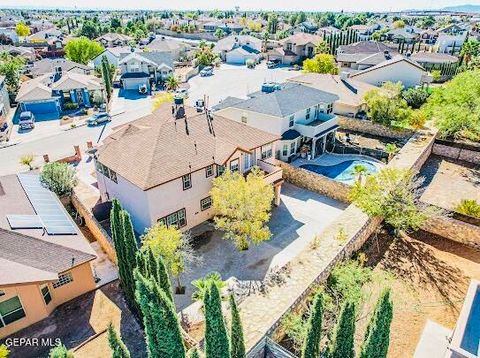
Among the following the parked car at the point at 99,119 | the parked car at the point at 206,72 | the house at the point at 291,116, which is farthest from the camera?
the parked car at the point at 206,72

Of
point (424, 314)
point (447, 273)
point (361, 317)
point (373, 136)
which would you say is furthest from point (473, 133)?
point (361, 317)

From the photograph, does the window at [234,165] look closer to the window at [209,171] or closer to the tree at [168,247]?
the window at [209,171]

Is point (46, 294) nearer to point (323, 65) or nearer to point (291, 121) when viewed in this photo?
point (291, 121)

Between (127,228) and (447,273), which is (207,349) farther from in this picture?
(447,273)

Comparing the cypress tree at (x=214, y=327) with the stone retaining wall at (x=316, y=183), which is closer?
the cypress tree at (x=214, y=327)

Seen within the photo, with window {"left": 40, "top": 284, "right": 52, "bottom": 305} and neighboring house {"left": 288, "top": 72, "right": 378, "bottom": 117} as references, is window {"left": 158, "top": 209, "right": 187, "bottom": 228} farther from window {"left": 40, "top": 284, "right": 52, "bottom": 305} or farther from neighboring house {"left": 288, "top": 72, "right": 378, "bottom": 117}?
neighboring house {"left": 288, "top": 72, "right": 378, "bottom": 117}

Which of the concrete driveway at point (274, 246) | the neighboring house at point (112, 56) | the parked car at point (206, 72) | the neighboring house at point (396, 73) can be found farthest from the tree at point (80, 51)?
the concrete driveway at point (274, 246)

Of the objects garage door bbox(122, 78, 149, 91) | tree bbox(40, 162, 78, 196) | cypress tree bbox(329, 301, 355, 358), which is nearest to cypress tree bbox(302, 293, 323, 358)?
cypress tree bbox(329, 301, 355, 358)
